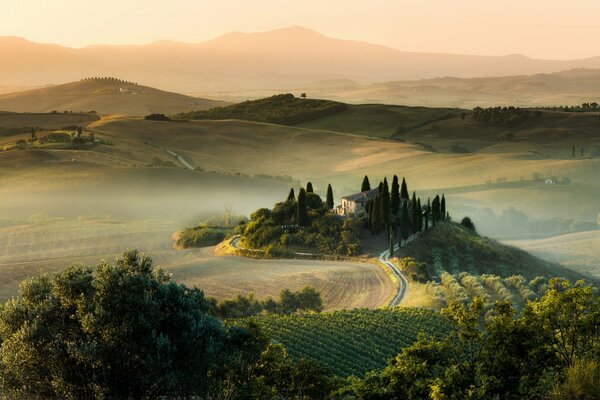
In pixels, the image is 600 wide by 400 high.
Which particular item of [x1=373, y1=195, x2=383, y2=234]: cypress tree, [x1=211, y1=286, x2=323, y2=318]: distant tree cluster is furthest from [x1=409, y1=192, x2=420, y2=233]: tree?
[x1=211, y1=286, x2=323, y2=318]: distant tree cluster

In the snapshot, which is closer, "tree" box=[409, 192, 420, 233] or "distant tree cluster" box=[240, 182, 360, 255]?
"distant tree cluster" box=[240, 182, 360, 255]

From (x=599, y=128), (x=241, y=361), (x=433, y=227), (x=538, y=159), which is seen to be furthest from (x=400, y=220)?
(x=599, y=128)

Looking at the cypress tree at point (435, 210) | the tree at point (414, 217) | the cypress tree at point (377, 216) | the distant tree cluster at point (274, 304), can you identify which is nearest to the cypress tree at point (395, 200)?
the tree at point (414, 217)

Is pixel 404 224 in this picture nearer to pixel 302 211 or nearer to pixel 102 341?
pixel 302 211

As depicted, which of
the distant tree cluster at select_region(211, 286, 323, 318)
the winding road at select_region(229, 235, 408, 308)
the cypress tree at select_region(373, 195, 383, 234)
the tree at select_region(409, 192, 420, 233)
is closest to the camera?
the distant tree cluster at select_region(211, 286, 323, 318)

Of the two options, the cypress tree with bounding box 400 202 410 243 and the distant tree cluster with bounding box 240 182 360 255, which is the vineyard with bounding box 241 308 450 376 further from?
the distant tree cluster with bounding box 240 182 360 255

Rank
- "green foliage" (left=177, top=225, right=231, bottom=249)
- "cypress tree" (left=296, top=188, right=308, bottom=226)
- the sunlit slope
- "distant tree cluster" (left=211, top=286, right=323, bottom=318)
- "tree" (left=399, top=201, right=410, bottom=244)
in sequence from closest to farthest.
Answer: "distant tree cluster" (left=211, top=286, right=323, bottom=318) < "tree" (left=399, top=201, right=410, bottom=244) < "cypress tree" (left=296, top=188, right=308, bottom=226) < the sunlit slope < "green foliage" (left=177, top=225, right=231, bottom=249)

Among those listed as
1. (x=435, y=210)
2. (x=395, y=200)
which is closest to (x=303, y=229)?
(x=395, y=200)
